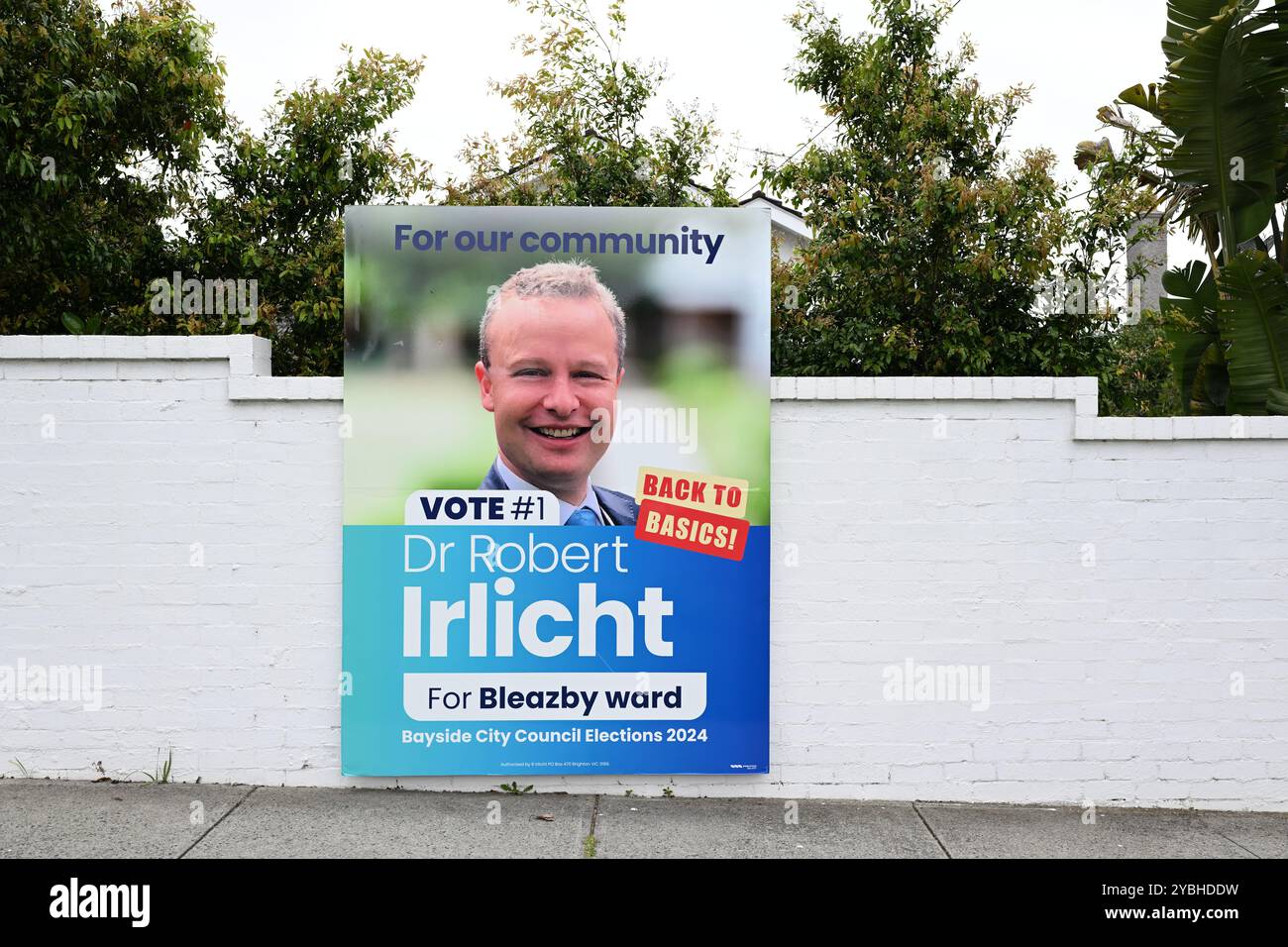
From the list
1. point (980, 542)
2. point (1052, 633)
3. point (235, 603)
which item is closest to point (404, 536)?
point (235, 603)

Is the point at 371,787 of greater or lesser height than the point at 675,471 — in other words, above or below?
below

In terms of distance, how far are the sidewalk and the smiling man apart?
5.42ft

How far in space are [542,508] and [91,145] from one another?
4038mm

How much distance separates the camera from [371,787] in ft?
20.0

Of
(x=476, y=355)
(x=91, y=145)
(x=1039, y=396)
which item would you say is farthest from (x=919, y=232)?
(x=91, y=145)

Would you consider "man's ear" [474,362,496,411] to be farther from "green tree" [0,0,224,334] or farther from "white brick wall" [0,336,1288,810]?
"green tree" [0,0,224,334]

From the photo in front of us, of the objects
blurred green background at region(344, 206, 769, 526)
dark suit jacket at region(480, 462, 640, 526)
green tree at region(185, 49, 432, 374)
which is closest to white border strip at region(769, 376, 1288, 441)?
Result: blurred green background at region(344, 206, 769, 526)

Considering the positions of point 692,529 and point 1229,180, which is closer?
point 692,529

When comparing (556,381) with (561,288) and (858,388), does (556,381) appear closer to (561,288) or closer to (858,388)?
(561,288)

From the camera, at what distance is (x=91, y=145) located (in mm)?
7109

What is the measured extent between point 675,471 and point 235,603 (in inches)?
102

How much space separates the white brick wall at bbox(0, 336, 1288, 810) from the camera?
19.9 feet

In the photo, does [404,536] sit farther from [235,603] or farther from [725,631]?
[725,631]

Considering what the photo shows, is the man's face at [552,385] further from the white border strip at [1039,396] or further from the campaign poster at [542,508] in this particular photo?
the white border strip at [1039,396]
